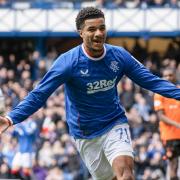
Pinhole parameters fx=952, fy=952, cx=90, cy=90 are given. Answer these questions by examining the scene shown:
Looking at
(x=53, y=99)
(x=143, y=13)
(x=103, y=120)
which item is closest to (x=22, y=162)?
(x=53, y=99)

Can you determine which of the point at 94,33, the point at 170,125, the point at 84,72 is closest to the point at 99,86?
the point at 84,72

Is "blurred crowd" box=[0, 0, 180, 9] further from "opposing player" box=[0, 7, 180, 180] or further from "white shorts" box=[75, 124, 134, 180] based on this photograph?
"opposing player" box=[0, 7, 180, 180]

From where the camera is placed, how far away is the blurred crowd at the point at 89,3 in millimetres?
A: 28828

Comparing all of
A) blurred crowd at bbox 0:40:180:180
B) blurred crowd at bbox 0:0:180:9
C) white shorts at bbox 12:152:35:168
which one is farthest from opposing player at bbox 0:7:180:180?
blurred crowd at bbox 0:0:180:9

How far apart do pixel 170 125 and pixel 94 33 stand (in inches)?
185

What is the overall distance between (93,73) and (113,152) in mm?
865

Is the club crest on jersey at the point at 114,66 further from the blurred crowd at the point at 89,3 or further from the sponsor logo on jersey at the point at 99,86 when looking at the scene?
the blurred crowd at the point at 89,3

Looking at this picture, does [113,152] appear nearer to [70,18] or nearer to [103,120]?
[103,120]

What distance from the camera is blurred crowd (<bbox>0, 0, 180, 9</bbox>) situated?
2883cm

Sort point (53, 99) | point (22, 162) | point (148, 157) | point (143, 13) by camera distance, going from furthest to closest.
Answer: point (143, 13), point (53, 99), point (22, 162), point (148, 157)

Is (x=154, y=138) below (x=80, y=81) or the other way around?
below

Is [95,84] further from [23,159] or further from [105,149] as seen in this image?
[23,159]

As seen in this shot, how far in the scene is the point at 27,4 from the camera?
102ft

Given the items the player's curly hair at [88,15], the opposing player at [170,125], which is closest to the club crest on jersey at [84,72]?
the player's curly hair at [88,15]
